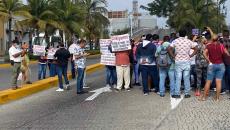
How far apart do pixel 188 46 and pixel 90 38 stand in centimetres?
Answer: 4804

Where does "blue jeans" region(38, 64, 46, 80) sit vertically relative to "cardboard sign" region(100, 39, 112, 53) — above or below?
below

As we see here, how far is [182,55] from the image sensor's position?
566 inches

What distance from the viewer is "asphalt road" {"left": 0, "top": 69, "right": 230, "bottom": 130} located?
10758 mm

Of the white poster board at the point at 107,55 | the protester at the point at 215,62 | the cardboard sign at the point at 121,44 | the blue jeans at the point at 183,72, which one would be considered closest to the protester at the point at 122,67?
the cardboard sign at the point at 121,44

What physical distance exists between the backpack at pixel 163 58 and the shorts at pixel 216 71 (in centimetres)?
126

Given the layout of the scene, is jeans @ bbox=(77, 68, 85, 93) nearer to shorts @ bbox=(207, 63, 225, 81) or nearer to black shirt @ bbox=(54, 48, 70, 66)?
black shirt @ bbox=(54, 48, 70, 66)

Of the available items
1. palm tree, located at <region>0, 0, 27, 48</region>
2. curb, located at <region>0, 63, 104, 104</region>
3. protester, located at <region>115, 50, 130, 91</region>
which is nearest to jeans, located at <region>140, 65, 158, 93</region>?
protester, located at <region>115, 50, 130, 91</region>

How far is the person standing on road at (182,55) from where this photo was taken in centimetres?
1435

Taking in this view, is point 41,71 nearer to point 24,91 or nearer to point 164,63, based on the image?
point 24,91

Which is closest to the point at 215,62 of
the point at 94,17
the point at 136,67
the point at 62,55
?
the point at 136,67

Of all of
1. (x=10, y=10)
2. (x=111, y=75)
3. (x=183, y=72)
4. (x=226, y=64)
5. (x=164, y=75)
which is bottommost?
(x=111, y=75)

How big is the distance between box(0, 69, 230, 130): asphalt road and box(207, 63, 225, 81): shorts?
655 mm

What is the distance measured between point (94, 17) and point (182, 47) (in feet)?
157

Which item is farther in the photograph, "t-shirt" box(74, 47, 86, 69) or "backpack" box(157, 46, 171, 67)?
"t-shirt" box(74, 47, 86, 69)
